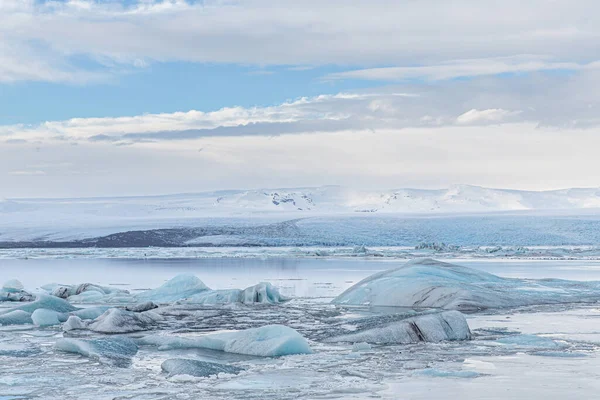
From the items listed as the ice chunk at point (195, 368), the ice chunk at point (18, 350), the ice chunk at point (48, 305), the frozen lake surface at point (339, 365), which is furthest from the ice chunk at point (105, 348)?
the ice chunk at point (48, 305)

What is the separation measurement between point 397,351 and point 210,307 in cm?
A: 451

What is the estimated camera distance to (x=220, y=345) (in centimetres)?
669

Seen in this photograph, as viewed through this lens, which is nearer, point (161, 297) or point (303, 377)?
point (303, 377)

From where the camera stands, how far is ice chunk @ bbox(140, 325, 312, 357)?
6.35 metres

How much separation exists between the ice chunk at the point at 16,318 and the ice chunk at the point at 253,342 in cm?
253

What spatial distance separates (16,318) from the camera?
8.96 m

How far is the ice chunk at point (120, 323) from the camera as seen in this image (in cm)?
799

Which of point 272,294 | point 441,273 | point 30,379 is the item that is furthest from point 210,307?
point 30,379

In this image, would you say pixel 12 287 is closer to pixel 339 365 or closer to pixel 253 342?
pixel 253 342

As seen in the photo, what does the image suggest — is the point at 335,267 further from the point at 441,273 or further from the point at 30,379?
the point at 30,379

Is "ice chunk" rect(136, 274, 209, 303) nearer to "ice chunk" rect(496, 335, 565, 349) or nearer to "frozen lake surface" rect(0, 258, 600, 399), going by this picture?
"frozen lake surface" rect(0, 258, 600, 399)

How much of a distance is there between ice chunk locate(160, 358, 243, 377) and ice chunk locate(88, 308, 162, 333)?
2471 mm

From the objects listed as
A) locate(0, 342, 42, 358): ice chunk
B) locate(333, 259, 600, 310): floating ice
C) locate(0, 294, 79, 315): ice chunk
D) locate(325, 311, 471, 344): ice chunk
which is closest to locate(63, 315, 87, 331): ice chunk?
locate(0, 342, 42, 358): ice chunk

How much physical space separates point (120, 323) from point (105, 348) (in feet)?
5.39
